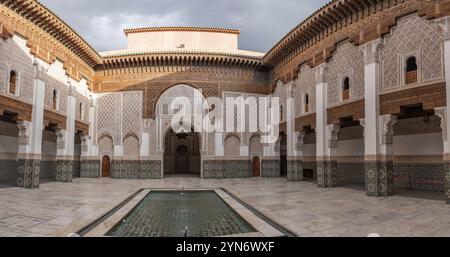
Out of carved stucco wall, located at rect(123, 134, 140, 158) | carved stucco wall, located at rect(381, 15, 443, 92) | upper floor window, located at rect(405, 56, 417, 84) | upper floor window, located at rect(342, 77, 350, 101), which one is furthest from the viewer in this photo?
carved stucco wall, located at rect(123, 134, 140, 158)

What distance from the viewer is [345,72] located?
8766 mm

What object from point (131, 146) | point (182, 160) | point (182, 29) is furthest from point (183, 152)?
point (182, 29)

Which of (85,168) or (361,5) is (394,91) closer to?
(361,5)

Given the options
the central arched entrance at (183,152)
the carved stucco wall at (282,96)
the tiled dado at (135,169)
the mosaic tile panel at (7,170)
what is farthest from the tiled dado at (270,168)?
the mosaic tile panel at (7,170)

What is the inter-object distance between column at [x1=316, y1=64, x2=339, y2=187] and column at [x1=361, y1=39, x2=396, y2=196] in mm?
1648

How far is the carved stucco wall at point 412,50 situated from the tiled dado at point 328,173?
2789 mm

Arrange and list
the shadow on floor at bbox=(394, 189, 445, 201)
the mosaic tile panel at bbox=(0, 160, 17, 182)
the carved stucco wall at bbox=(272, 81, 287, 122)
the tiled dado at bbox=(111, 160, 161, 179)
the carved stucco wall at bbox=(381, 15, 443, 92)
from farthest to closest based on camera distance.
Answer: the tiled dado at bbox=(111, 160, 161, 179) < the carved stucco wall at bbox=(272, 81, 287, 122) < the mosaic tile panel at bbox=(0, 160, 17, 182) < the shadow on floor at bbox=(394, 189, 445, 201) < the carved stucco wall at bbox=(381, 15, 443, 92)

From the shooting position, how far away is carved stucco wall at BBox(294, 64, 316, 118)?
406 inches

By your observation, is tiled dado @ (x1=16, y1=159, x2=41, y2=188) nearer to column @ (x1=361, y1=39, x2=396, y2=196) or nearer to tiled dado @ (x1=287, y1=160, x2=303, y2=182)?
tiled dado @ (x1=287, y1=160, x2=303, y2=182)

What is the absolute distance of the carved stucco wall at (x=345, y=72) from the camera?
27.0 ft

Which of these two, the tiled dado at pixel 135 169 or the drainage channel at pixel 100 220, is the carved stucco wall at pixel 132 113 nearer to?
the tiled dado at pixel 135 169

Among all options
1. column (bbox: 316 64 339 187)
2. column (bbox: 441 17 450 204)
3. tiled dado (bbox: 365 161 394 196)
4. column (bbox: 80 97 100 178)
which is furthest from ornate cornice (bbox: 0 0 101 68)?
column (bbox: 441 17 450 204)
